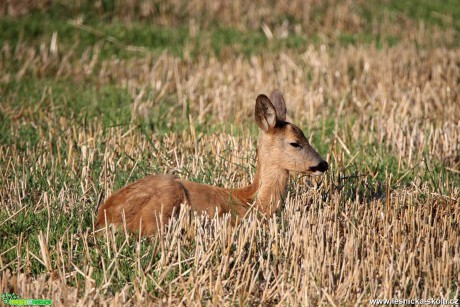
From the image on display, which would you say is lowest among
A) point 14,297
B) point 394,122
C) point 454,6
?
point 14,297

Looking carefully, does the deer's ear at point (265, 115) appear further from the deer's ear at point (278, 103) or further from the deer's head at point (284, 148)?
the deer's ear at point (278, 103)

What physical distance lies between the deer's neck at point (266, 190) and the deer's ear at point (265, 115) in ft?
1.01

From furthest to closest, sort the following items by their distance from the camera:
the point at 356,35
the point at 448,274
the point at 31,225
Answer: the point at 356,35
the point at 31,225
the point at 448,274

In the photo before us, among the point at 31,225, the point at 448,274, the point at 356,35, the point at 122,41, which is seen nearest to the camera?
the point at 448,274

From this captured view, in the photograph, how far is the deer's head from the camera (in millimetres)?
6539

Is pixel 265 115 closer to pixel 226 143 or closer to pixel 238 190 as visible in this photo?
pixel 238 190

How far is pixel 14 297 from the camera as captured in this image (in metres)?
4.89

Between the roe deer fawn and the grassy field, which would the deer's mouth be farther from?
the grassy field

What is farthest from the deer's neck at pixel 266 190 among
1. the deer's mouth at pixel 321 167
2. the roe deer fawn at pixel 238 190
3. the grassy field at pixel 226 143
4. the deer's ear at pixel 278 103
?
the deer's ear at pixel 278 103

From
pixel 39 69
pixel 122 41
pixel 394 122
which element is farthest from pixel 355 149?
pixel 122 41

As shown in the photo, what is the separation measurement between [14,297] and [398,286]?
97.6 inches

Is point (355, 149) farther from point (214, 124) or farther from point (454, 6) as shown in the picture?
point (454, 6)

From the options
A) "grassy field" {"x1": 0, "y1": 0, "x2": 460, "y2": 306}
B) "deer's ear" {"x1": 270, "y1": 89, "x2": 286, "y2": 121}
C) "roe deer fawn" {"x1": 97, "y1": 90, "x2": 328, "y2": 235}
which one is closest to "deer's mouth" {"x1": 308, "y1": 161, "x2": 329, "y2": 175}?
"roe deer fawn" {"x1": 97, "y1": 90, "x2": 328, "y2": 235}

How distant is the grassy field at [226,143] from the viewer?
17.4 feet
